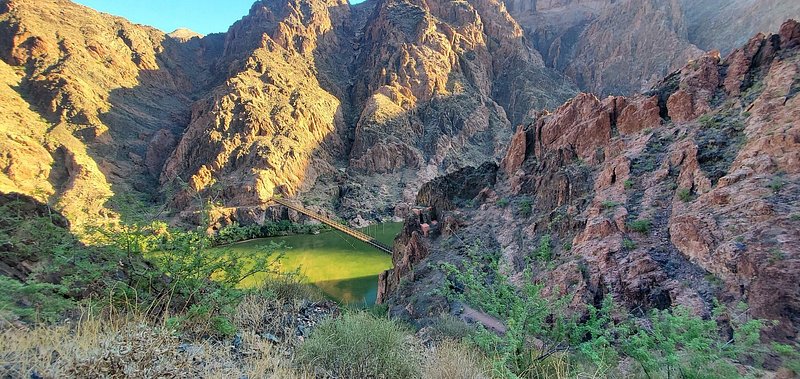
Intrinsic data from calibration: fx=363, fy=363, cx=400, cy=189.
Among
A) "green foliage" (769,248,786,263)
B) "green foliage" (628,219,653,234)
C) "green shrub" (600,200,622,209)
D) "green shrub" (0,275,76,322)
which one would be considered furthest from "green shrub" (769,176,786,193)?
"green shrub" (0,275,76,322)

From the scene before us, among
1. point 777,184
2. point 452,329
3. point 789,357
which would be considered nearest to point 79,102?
point 452,329

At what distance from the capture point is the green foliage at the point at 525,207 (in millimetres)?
16297

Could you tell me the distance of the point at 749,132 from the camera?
32.8 feet

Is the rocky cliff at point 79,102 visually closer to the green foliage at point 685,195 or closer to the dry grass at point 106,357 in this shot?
the dry grass at point 106,357

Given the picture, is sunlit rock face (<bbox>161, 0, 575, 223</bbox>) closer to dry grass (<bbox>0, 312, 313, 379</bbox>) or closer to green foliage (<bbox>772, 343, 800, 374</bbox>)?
dry grass (<bbox>0, 312, 313, 379</bbox>)

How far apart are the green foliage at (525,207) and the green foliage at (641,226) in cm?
579

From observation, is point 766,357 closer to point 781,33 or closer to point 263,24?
point 781,33

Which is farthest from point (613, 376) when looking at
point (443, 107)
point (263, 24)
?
point (263, 24)

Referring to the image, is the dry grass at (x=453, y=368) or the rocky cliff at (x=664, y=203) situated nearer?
the dry grass at (x=453, y=368)

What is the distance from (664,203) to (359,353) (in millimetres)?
→ 10627

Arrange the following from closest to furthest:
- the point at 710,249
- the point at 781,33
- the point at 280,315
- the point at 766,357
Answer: the point at 766,357 → the point at 280,315 → the point at 710,249 → the point at 781,33

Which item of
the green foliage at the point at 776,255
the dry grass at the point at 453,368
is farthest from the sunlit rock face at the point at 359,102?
the green foliage at the point at 776,255

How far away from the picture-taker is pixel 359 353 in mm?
4051

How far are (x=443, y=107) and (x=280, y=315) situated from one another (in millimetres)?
78483
